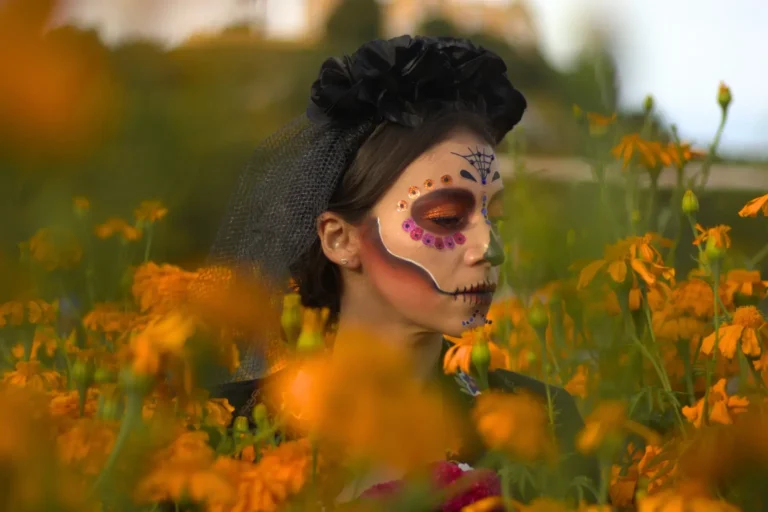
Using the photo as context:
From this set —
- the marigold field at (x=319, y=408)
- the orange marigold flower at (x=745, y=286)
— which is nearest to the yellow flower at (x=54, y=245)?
the marigold field at (x=319, y=408)

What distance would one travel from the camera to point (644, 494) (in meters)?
0.28

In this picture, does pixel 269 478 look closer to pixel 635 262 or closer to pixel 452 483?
pixel 452 483

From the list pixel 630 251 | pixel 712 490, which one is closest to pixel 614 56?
pixel 712 490

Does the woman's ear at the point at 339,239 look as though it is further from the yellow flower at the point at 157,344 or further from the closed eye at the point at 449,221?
the yellow flower at the point at 157,344

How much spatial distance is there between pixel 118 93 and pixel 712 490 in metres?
0.20

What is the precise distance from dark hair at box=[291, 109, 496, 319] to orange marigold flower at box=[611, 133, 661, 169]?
13cm

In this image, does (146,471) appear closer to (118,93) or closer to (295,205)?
(118,93)

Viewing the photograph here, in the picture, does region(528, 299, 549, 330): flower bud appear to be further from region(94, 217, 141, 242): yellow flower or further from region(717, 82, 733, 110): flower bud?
region(717, 82, 733, 110): flower bud

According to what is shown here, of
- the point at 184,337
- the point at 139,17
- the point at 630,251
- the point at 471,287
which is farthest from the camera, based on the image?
the point at 471,287

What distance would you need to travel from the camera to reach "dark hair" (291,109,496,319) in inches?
25.3

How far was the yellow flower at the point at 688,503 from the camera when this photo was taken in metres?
0.23

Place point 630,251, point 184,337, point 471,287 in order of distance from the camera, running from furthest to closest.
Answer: point 471,287, point 630,251, point 184,337

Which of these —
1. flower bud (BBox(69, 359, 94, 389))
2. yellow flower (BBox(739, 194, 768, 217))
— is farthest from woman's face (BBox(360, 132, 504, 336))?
flower bud (BBox(69, 359, 94, 389))

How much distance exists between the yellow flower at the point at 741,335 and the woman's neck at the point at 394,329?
224 millimetres
